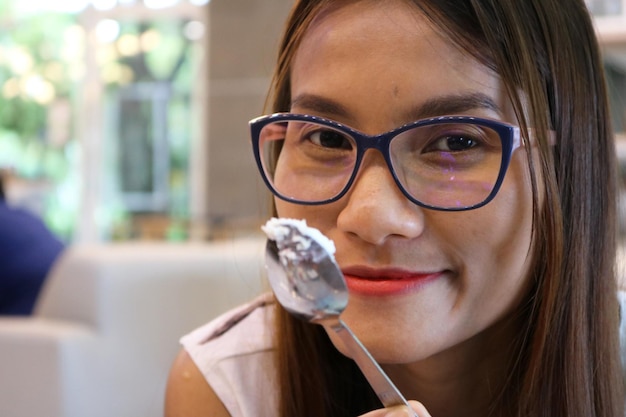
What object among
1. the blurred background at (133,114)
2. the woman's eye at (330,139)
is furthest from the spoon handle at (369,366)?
the blurred background at (133,114)

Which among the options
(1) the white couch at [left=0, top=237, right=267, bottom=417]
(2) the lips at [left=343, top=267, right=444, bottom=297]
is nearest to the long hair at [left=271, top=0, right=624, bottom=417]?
(2) the lips at [left=343, top=267, right=444, bottom=297]

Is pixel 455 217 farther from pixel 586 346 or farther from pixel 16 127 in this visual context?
pixel 16 127

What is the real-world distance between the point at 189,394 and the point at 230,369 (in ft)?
0.20

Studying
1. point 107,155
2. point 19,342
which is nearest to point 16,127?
point 107,155

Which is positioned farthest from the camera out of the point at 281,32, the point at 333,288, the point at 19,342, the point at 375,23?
the point at 19,342

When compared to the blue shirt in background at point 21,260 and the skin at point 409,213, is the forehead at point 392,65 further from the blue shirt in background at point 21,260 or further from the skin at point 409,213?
the blue shirt in background at point 21,260

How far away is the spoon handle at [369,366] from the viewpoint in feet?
1.96

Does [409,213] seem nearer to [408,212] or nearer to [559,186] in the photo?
[408,212]

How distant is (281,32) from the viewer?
0.87 metres

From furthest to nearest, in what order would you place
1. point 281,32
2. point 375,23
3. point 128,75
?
point 128,75, point 281,32, point 375,23

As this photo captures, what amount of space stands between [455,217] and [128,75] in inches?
265

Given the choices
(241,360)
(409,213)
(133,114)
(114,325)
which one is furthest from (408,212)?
(133,114)

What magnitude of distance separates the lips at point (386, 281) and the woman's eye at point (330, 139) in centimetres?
13

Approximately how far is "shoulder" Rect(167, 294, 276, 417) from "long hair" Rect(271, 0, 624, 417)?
0.28 meters
